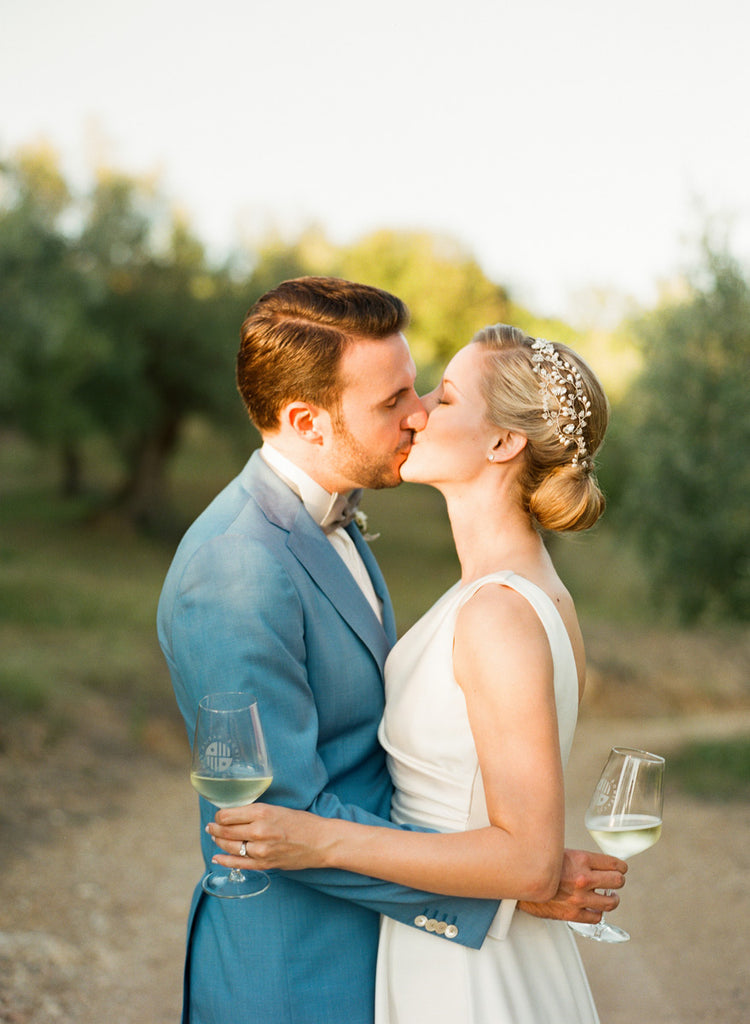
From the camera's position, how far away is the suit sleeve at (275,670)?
2418mm

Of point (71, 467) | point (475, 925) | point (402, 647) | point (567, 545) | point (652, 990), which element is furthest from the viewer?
point (71, 467)

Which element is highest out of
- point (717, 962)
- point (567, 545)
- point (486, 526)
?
point (486, 526)

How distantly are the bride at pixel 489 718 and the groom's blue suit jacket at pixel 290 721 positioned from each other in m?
0.07

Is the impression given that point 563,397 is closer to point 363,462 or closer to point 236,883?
point 363,462

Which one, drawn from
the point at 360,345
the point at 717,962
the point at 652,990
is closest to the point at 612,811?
the point at 360,345

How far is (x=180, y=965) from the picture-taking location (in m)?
6.51

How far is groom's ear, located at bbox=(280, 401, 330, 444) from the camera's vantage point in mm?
2854

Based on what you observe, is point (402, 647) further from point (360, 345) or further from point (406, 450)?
point (360, 345)

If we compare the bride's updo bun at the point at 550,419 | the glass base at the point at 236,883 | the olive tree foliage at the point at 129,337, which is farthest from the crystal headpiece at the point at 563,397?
the olive tree foliage at the point at 129,337

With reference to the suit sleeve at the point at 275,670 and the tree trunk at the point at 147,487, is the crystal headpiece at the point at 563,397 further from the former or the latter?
the tree trunk at the point at 147,487

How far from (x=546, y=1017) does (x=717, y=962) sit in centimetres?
488

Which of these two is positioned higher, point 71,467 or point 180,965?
point 180,965

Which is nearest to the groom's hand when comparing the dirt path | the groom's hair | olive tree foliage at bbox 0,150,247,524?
the groom's hair

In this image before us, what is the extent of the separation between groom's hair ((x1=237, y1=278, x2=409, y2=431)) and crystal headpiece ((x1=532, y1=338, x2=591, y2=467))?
448 millimetres
